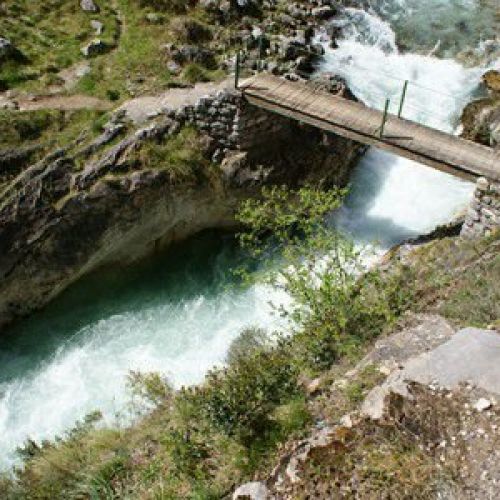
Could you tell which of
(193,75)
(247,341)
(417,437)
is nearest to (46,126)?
(193,75)

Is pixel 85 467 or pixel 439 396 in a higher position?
pixel 439 396

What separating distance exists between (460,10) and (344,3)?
171 inches

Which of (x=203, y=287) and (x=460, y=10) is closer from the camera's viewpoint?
(x=203, y=287)

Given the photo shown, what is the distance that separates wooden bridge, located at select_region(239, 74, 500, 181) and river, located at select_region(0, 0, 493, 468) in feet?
8.96

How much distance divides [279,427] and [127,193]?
8732 millimetres

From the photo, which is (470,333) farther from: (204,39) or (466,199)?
(204,39)

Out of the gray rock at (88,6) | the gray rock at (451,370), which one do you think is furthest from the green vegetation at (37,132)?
the gray rock at (451,370)

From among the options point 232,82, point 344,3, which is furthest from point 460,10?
point 232,82

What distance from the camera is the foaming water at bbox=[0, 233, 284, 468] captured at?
533 inches

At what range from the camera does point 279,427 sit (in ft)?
25.9

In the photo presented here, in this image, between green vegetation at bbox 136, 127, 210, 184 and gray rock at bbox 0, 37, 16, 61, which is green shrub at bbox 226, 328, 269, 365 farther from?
gray rock at bbox 0, 37, 16, 61

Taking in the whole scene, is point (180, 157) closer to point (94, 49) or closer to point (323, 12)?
point (94, 49)

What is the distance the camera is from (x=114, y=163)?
15320 mm

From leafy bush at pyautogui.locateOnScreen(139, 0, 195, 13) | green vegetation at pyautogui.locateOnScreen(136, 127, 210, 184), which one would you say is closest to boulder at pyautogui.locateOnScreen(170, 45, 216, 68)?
leafy bush at pyautogui.locateOnScreen(139, 0, 195, 13)
